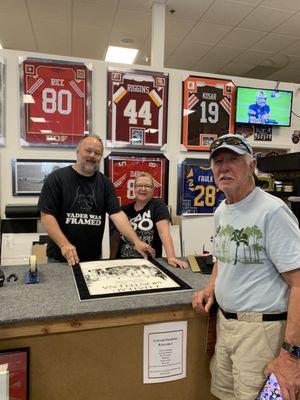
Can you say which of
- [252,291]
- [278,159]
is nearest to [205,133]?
[278,159]

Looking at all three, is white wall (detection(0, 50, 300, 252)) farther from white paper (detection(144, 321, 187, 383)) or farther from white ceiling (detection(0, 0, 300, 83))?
white paper (detection(144, 321, 187, 383))

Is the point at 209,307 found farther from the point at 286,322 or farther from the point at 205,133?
the point at 205,133

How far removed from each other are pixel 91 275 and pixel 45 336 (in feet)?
1.21

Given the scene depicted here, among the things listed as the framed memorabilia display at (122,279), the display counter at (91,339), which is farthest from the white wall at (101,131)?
the display counter at (91,339)

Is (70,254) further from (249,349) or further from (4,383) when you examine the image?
(249,349)

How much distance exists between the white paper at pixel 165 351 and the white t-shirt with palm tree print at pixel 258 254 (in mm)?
281

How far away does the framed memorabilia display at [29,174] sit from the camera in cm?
272

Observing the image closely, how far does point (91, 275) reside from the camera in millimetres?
1525

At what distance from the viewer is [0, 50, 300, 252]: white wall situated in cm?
268

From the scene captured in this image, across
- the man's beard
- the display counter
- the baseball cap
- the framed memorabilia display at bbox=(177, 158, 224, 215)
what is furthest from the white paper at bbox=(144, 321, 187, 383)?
the framed memorabilia display at bbox=(177, 158, 224, 215)

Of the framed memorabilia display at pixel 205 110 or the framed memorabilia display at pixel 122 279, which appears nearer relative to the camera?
the framed memorabilia display at pixel 122 279

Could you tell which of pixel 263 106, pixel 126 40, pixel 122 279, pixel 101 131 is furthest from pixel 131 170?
pixel 126 40

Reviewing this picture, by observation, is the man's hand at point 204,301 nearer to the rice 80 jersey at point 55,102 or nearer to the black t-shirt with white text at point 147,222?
the black t-shirt with white text at point 147,222

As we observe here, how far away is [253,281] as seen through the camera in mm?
1102
